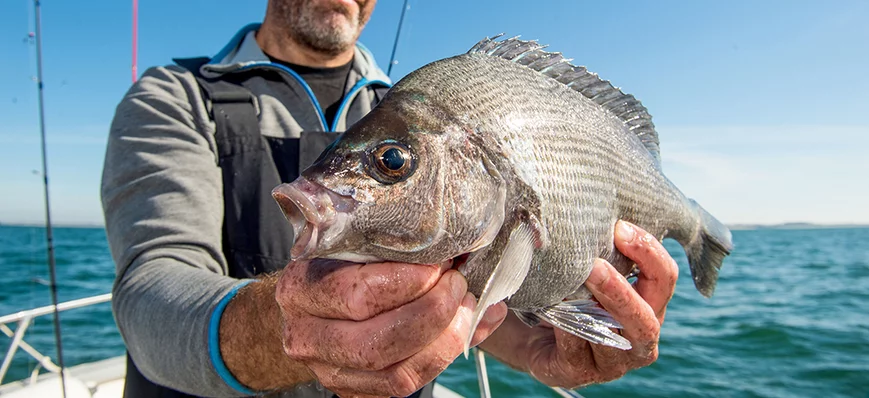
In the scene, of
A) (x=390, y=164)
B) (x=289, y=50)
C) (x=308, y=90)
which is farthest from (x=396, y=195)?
(x=289, y=50)

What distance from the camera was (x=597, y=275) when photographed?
5.46 ft

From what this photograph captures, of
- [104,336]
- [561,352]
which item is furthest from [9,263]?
[561,352]

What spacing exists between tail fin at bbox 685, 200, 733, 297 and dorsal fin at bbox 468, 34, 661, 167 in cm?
42

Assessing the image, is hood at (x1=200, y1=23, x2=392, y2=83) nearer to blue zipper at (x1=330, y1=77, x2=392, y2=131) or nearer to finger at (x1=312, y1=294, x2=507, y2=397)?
blue zipper at (x1=330, y1=77, x2=392, y2=131)

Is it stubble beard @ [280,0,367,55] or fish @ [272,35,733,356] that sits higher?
stubble beard @ [280,0,367,55]

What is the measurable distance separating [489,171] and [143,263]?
55.2 inches

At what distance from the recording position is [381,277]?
3.82 feet

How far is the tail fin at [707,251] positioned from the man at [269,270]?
0.43 m

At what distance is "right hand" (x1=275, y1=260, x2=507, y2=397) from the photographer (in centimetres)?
117

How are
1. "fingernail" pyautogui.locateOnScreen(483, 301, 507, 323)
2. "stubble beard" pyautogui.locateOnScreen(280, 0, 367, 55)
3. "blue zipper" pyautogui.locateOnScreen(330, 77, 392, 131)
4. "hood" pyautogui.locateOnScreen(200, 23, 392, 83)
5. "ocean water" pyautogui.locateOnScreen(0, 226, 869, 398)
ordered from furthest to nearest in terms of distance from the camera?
"ocean water" pyautogui.locateOnScreen(0, 226, 869, 398) < "stubble beard" pyautogui.locateOnScreen(280, 0, 367, 55) < "blue zipper" pyautogui.locateOnScreen(330, 77, 392, 131) < "hood" pyautogui.locateOnScreen(200, 23, 392, 83) < "fingernail" pyautogui.locateOnScreen(483, 301, 507, 323)

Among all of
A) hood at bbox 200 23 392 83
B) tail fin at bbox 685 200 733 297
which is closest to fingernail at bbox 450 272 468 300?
tail fin at bbox 685 200 733 297

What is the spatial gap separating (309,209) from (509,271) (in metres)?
0.50

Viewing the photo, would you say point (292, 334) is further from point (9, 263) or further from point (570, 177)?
point (9, 263)

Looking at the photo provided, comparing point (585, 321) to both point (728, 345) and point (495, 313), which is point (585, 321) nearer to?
point (495, 313)
